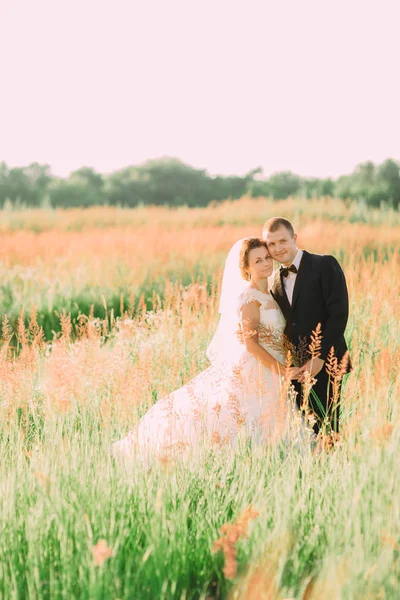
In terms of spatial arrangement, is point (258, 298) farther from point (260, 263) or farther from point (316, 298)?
point (316, 298)

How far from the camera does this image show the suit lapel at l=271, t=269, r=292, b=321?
4.23m

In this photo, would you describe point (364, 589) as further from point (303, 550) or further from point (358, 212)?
point (358, 212)

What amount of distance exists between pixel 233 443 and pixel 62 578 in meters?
1.64

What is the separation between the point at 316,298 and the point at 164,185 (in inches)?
1480

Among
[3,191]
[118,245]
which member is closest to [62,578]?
[118,245]

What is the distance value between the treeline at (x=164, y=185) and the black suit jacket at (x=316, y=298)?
107 ft

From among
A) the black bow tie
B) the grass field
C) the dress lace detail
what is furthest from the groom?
the grass field

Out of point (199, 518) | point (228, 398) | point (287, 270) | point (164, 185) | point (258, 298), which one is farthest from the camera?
point (164, 185)

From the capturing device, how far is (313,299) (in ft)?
13.5

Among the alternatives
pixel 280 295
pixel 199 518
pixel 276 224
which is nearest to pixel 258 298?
pixel 280 295

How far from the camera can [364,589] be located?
203cm

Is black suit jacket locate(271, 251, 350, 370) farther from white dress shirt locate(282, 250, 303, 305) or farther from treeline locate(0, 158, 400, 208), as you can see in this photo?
treeline locate(0, 158, 400, 208)

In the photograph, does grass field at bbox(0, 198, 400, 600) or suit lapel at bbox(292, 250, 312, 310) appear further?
suit lapel at bbox(292, 250, 312, 310)

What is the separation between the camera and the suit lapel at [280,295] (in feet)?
13.9
